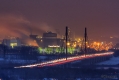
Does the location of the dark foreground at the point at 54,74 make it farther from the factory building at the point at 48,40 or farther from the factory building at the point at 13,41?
the factory building at the point at 48,40

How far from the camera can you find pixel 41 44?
56531mm

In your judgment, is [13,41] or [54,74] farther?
[13,41]

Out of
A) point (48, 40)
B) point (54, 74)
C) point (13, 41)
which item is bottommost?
point (54, 74)

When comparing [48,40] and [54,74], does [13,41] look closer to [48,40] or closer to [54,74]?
[48,40]

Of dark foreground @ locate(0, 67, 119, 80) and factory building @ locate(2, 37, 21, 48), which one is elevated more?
factory building @ locate(2, 37, 21, 48)

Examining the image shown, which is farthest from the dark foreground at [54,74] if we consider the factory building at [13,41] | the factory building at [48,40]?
the factory building at [48,40]

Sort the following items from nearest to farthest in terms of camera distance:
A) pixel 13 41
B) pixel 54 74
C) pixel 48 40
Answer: pixel 54 74
pixel 13 41
pixel 48 40

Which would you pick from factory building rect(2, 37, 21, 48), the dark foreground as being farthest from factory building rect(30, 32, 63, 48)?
the dark foreground

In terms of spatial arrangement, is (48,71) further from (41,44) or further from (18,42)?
(41,44)

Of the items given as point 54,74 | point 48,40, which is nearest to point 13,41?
point 48,40

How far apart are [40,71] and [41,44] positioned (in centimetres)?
3872

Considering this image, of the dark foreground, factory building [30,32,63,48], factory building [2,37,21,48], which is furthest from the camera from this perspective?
factory building [30,32,63,48]

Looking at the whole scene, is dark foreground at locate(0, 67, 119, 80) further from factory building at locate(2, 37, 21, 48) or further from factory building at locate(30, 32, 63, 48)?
factory building at locate(30, 32, 63, 48)

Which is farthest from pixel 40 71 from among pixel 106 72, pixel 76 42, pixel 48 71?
pixel 76 42
